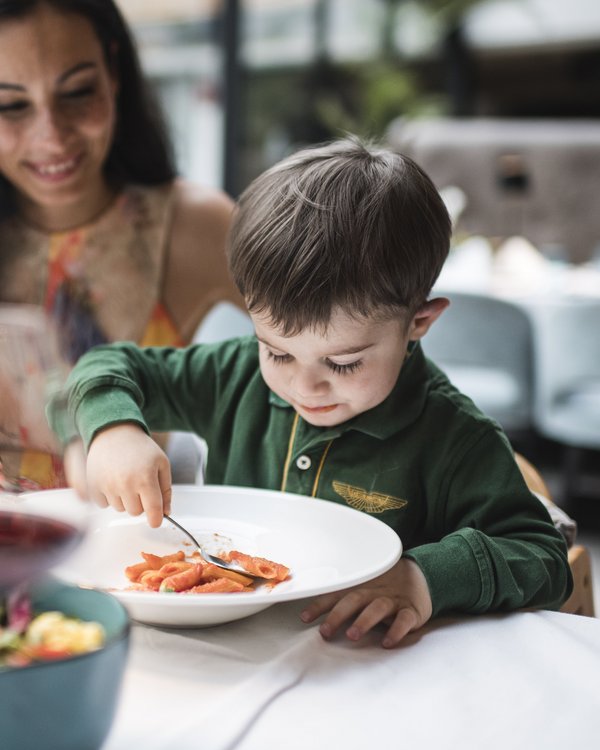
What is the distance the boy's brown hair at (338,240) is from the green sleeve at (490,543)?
0.20 meters

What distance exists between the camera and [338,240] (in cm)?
94

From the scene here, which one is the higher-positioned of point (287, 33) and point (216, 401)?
point (287, 33)

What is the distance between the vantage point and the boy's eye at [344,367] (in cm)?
97

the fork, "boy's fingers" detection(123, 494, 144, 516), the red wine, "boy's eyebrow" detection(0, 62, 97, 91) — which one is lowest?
the fork

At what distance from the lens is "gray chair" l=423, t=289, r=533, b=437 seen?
10.7ft

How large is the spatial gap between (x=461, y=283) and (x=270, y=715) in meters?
3.09

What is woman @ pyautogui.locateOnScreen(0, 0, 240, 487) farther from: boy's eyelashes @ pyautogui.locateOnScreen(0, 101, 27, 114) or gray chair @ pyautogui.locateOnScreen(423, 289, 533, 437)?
gray chair @ pyautogui.locateOnScreen(423, 289, 533, 437)

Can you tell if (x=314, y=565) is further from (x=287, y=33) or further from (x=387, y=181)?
(x=287, y=33)

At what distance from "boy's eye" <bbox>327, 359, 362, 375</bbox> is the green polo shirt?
0.10m

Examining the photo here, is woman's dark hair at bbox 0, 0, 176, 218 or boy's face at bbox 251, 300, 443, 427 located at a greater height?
woman's dark hair at bbox 0, 0, 176, 218

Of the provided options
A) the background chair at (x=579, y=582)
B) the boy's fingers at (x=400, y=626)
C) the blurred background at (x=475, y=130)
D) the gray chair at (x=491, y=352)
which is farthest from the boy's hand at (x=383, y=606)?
the gray chair at (x=491, y=352)

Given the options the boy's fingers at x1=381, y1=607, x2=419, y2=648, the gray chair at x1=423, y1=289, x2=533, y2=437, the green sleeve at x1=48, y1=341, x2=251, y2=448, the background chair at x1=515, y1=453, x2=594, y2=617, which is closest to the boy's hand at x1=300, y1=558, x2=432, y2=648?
the boy's fingers at x1=381, y1=607, x2=419, y2=648

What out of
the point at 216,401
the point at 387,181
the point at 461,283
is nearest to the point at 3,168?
the point at 216,401

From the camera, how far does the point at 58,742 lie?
507 millimetres
